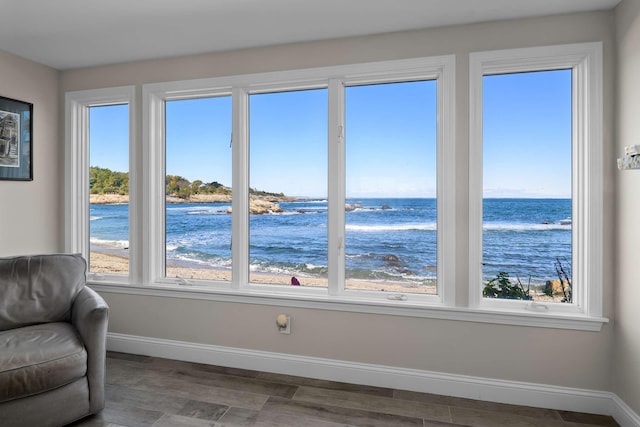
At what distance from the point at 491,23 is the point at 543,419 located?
263 centimetres

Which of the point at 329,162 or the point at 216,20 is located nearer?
the point at 216,20

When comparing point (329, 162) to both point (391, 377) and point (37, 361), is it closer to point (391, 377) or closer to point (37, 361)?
point (391, 377)

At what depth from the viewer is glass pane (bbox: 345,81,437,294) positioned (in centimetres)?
267

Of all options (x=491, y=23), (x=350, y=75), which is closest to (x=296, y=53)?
(x=350, y=75)

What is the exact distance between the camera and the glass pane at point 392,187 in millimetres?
2670

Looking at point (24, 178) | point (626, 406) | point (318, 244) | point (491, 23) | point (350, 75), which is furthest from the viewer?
point (24, 178)

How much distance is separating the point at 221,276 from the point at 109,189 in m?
1.44

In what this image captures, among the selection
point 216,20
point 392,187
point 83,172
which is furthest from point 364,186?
point 83,172

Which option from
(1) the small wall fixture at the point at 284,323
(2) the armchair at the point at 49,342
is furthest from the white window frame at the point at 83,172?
(1) the small wall fixture at the point at 284,323

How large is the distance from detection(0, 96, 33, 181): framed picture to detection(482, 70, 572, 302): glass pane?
12.6 feet

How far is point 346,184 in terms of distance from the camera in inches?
111

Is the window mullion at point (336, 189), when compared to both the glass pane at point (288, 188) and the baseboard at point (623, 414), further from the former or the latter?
the baseboard at point (623, 414)

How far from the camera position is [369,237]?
2803 millimetres

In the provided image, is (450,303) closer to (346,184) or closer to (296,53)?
(346,184)
